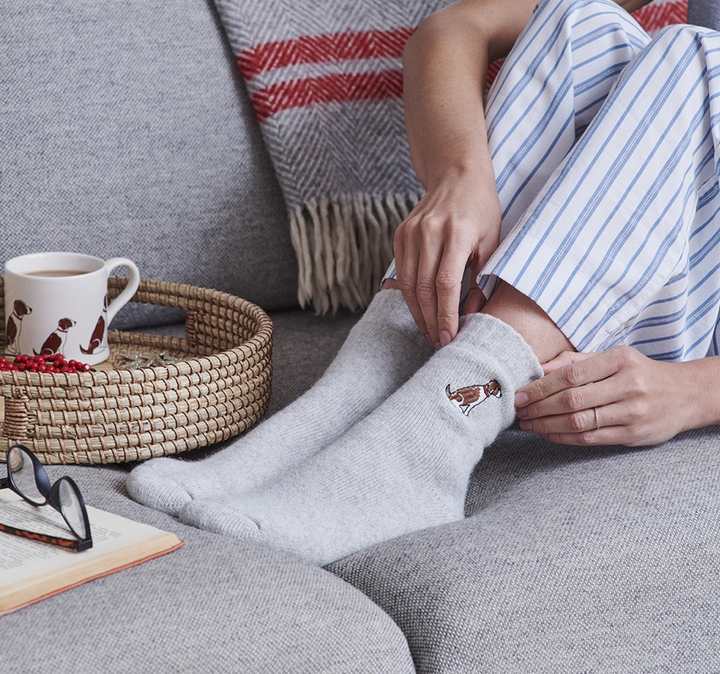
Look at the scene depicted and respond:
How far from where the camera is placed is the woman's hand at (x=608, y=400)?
0.75 m

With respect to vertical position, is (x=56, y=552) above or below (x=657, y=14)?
below

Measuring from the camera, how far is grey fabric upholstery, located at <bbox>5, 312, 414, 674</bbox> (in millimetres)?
501

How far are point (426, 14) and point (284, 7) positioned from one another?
21 cm

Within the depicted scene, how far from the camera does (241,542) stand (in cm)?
64

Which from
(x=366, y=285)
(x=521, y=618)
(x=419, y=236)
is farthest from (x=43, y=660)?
(x=366, y=285)

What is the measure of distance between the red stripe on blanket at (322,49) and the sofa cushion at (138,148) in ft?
0.13

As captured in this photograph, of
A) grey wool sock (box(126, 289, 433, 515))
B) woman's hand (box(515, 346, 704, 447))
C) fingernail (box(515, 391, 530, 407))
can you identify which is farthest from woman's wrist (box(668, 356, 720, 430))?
grey wool sock (box(126, 289, 433, 515))

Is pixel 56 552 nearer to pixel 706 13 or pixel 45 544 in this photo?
pixel 45 544

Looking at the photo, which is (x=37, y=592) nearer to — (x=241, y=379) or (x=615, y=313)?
(x=241, y=379)

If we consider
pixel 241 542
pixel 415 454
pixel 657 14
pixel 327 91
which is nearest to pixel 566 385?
pixel 415 454

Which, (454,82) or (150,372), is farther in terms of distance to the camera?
(454,82)

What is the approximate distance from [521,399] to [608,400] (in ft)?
Result: 0.24

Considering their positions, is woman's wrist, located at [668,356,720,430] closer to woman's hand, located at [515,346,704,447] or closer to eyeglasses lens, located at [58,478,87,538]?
woman's hand, located at [515,346,704,447]

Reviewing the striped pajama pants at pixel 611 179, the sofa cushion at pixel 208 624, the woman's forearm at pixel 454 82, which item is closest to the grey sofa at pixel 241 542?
the sofa cushion at pixel 208 624
